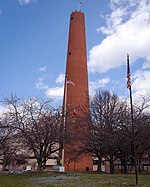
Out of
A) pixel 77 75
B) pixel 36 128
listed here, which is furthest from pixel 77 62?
pixel 36 128

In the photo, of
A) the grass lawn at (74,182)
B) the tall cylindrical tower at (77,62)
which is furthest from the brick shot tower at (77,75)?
the grass lawn at (74,182)

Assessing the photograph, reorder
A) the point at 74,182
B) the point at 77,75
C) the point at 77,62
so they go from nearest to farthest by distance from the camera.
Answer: the point at 74,182
the point at 77,75
the point at 77,62

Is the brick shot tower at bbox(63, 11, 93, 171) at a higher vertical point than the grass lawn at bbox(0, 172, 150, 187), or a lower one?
higher

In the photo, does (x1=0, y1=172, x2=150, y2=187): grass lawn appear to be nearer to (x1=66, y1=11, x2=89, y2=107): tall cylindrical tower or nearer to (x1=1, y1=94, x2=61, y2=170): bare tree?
(x1=1, y1=94, x2=61, y2=170): bare tree

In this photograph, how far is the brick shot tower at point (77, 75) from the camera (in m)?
38.6

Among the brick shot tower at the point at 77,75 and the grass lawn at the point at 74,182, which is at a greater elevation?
the brick shot tower at the point at 77,75

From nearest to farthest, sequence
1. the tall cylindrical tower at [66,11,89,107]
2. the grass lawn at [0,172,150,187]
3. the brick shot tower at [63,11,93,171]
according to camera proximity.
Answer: the grass lawn at [0,172,150,187] < the brick shot tower at [63,11,93,171] < the tall cylindrical tower at [66,11,89,107]

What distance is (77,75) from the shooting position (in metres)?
A: 41.8

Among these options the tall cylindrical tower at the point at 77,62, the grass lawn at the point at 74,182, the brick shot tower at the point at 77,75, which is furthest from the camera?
the tall cylindrical tower at the point at 77,62

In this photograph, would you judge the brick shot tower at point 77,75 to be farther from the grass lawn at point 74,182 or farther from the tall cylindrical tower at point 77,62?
the grass lawn at point 74,182

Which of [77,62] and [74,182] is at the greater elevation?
[77,62]

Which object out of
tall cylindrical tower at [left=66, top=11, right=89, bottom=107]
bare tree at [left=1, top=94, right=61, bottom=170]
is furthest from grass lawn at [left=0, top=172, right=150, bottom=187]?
→ tall cylindrical tower at [left=66, top=11, right=89, bottom=107]

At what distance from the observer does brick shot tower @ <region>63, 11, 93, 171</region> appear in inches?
1520

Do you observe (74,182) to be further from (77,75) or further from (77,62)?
(77,62)
